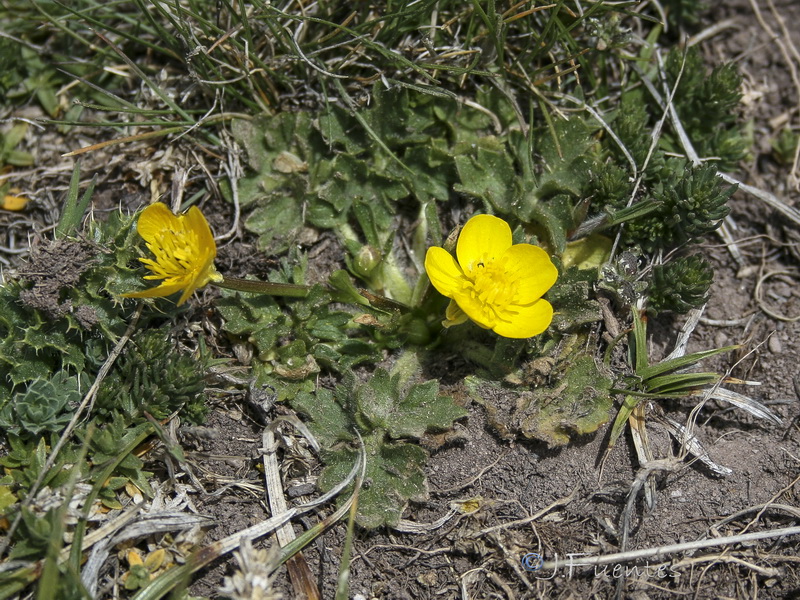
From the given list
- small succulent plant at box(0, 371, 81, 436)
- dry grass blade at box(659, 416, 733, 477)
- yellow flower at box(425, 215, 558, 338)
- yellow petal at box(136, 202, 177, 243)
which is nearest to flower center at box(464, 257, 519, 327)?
yellow flower at box(425, 215, 558, 338)

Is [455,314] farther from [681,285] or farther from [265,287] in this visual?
[681,285]

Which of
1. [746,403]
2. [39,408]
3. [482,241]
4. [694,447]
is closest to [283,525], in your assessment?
[39,408]

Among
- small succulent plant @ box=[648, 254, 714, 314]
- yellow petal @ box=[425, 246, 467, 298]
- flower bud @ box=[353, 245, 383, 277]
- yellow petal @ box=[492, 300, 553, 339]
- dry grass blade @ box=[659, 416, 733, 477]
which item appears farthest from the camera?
flower bud @ box=[353, 245, 383, 277]

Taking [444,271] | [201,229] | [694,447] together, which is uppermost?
[201,229]

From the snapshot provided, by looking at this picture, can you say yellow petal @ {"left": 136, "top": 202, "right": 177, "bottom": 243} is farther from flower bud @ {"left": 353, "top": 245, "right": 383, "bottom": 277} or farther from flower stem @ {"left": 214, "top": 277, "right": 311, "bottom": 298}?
flower bud @ {"left": 353, "top": 245, "right": 383, "bottom": 277}

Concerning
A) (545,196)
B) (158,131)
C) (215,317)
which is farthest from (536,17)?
(215,317)

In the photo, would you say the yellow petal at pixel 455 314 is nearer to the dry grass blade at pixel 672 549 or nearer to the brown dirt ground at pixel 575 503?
the brown dirt ground at pixel 575 503
